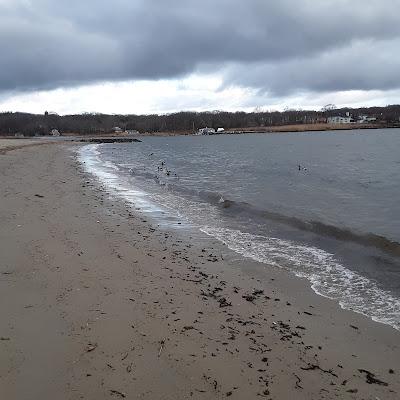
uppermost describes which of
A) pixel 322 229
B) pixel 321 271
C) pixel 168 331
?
pixel 168 331

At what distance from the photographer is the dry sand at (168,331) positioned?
15.6ft

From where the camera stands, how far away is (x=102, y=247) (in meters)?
10.4

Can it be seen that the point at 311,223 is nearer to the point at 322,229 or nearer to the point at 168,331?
the point at 322,229

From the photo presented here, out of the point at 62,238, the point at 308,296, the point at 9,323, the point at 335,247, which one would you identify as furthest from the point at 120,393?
the point at 335,247

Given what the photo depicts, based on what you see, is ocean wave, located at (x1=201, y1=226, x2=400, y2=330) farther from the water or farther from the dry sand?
the dry sand

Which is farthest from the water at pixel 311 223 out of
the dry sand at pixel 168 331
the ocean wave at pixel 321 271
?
the dry sand at pixel 168 331

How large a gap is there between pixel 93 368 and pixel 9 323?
1701mm

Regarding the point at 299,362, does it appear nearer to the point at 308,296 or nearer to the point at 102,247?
the point at 308,296

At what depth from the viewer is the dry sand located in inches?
187

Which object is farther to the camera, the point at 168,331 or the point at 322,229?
the point at 322,229

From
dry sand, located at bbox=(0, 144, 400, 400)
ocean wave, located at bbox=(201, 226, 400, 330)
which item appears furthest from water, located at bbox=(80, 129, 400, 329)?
dry sand, located at bbox=(0, 144, 400, 400)

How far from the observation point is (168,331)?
6027 millimetres

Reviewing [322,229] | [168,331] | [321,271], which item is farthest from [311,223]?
[168,331]

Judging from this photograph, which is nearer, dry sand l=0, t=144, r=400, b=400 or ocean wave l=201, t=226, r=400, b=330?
dry sand l=0, t=144, r=400, b=400
